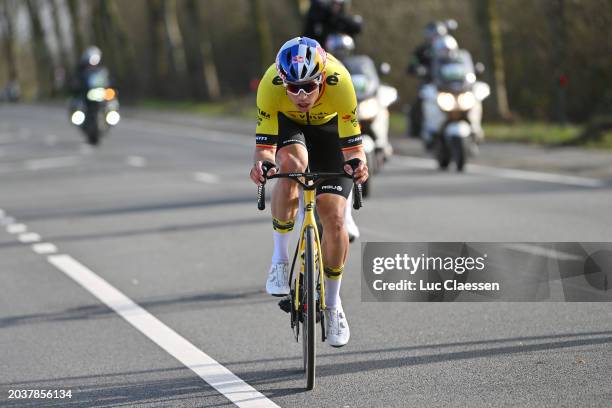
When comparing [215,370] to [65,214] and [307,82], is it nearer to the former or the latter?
[307,82]

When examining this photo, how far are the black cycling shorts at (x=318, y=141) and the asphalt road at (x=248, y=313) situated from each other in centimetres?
111

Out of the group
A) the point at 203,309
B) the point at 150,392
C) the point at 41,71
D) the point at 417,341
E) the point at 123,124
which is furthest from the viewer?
the point at 41,71

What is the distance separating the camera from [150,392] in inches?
253

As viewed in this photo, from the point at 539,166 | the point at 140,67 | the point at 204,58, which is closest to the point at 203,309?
the point at 539,166

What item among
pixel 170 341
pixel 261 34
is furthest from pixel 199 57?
pixel 170 341

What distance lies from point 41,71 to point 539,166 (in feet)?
216

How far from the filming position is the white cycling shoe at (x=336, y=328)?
6742mm

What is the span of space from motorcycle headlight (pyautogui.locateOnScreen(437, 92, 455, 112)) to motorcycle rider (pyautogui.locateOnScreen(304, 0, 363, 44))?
304 cm

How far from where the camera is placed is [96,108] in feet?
87.0

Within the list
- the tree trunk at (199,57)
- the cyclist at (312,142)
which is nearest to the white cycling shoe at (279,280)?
the cyclist at (312,142)

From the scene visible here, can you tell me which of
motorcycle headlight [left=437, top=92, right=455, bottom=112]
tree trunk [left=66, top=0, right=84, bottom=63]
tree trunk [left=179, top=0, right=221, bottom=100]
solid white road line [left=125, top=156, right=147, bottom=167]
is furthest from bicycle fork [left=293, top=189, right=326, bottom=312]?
tree trunk [left=66, top=0, right=84, bottom=63]

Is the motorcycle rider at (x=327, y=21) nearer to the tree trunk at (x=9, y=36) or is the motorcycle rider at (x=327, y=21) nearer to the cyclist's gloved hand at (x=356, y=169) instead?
the cyclist's gloved hand at (x=356, y=169)

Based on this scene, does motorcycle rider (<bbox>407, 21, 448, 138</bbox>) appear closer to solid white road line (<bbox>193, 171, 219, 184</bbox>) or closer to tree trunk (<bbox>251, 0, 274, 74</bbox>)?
solid white road line (<bbox>193, 171, 219, 184</bbox>)

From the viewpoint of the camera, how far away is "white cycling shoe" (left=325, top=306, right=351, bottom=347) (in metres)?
6.74
